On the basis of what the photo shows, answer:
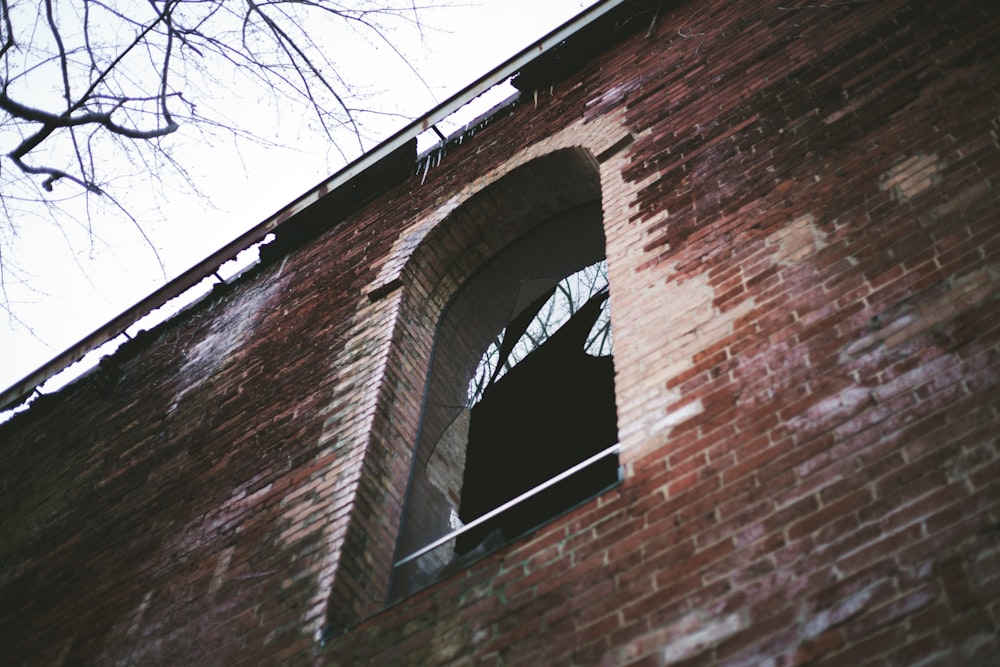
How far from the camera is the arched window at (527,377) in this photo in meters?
6.36

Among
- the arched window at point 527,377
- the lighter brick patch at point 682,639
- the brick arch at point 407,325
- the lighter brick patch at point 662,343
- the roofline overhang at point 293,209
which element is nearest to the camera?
the lighter brick patch at point 682,639

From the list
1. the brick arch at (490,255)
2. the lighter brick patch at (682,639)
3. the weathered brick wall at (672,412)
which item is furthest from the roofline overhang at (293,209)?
the lighter brick patch at (682,639)

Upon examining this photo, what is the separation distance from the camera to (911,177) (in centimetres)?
428

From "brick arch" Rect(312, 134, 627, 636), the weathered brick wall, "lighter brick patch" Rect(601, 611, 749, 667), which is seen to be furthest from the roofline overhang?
"lighter brick patch" Rect(601, 611, 749, 667)

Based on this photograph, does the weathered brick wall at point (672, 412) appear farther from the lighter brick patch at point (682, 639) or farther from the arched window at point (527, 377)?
the arched window at point (527, 377)

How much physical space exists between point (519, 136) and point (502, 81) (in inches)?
29.2

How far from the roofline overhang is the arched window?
1.51 meters

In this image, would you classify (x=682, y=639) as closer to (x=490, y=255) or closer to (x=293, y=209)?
(x=490, y=255)

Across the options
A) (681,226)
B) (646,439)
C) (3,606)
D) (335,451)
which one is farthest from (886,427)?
(3,606)

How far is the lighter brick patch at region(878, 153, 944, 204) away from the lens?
4.19m

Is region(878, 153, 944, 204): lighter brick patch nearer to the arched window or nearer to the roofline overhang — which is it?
the arched window

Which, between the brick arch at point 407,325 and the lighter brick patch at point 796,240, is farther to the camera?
the brick arch at point 407,325

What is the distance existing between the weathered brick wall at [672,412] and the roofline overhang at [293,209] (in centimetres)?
34

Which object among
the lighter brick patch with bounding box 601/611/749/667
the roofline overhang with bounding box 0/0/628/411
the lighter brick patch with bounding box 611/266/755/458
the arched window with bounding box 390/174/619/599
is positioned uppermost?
the roofline overhang with bounding box 0/0/628/411
